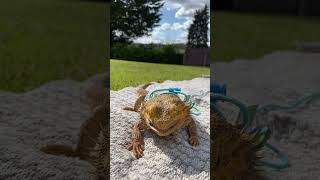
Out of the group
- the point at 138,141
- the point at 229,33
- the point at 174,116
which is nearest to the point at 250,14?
the point at 229,33

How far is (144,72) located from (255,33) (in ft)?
1.44

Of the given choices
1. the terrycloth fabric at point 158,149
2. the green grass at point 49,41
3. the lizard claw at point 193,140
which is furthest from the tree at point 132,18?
the lizard claw at point 193,140

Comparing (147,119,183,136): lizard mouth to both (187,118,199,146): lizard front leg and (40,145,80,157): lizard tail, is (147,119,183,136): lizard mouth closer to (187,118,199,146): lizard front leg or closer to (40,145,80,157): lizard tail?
(187,118,199,146): lizard front leg

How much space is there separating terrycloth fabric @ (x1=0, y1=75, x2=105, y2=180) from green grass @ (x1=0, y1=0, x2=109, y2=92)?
44 millimetres

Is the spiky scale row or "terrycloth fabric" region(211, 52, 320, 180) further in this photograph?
"terrycloth fabric" region(211, 52, 320, 180)

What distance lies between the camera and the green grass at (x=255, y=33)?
5.53 ft

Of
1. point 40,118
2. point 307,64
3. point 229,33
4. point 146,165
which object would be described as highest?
point 229,33

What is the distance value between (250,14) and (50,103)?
809 millimetres

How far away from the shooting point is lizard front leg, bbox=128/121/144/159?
1.63 metres

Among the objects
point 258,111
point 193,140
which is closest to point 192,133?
point 193,140

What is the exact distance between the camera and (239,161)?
1.60 metres

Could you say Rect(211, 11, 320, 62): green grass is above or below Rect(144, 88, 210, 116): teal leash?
above

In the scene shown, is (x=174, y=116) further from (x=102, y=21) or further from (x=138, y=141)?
(x=102, y=21)

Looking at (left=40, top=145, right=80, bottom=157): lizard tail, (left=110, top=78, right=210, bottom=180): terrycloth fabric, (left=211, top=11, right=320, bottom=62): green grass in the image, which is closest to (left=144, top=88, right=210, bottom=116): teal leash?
(left=110, top=78, right=210, bottom=180): terrycloth fabric
